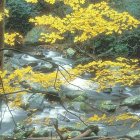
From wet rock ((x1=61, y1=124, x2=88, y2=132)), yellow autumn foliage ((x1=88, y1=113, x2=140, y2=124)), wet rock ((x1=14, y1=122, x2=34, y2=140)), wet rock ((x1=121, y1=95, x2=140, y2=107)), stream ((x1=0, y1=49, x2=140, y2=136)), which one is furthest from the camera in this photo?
wet rock ((x1=121, y1=95, x2=140, y2=107))

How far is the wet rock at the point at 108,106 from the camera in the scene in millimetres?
9258

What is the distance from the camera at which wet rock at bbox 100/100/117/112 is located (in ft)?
30.4

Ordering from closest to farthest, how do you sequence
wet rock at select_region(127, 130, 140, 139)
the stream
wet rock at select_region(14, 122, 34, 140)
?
wet rock at select_region(14, 122, 34, 140) → wet rock at select_region(127, 130, 140, 139) → the stream

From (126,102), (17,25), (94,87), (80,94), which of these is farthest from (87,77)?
(17,25)

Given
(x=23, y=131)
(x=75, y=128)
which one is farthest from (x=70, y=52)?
(x=23, y=131)

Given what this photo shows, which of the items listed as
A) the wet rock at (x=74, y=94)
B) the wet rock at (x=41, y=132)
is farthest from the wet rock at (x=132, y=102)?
the wet rock at (x=41, y=132)

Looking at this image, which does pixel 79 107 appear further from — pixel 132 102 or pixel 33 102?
pixel 132 102

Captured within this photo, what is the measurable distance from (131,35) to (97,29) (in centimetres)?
820

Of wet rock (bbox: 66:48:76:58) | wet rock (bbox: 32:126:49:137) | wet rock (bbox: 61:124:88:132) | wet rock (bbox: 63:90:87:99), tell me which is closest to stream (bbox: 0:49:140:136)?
wet rock (bbox: 63:90:87:99)

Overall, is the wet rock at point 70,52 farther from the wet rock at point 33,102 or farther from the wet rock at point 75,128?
the wet rock at point 75,128

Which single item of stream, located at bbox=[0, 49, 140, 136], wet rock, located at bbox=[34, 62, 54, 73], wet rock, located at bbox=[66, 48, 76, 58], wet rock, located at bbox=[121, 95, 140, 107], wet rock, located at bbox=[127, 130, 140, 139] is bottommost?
stream, located at bbox=[0, 49, 140, 136]

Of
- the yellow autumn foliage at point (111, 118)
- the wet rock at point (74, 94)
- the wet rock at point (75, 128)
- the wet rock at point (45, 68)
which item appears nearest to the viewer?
the yellow autumn foliage at point (111, 118)

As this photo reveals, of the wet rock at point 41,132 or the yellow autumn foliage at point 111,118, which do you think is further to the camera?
the wet rock at point 41,132

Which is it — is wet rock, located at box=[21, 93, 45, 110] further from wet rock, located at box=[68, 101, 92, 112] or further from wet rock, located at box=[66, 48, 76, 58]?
wet rock, located at box=[66, 48, 76, 58]
